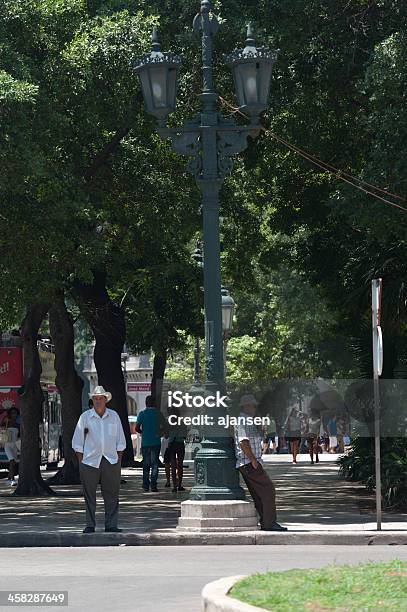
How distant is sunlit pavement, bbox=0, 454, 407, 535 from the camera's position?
60.5ft

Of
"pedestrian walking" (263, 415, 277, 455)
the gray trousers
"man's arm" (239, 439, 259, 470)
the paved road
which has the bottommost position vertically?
the paved road

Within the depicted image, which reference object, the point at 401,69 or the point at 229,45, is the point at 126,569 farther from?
the point at 229,45

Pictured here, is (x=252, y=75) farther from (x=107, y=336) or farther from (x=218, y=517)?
(x=107, y=336)

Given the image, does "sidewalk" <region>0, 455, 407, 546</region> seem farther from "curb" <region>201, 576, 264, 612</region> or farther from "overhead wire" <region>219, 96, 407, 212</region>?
"curb" <region>201, 576, 264, 612</region>

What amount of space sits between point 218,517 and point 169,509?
207 inches

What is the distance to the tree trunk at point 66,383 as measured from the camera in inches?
1196

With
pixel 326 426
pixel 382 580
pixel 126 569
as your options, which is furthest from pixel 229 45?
pixel 326 426

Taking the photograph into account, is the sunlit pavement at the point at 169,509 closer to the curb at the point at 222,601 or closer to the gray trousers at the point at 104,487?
the gray trousers at the point at 104,487

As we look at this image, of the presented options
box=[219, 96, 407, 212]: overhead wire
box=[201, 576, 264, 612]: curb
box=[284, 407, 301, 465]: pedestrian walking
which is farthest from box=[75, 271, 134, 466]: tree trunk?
box=[201, 576, 264, 612]: curb

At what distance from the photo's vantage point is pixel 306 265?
35.1 metres

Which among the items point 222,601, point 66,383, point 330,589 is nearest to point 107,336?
point 66,383

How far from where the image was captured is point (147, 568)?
44.8 ft

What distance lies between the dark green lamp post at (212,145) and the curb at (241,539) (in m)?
0.82

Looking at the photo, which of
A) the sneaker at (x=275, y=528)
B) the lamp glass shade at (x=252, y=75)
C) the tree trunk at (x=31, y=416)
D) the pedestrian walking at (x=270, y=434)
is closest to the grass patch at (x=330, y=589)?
the sneaker at (x=275, y=528)
